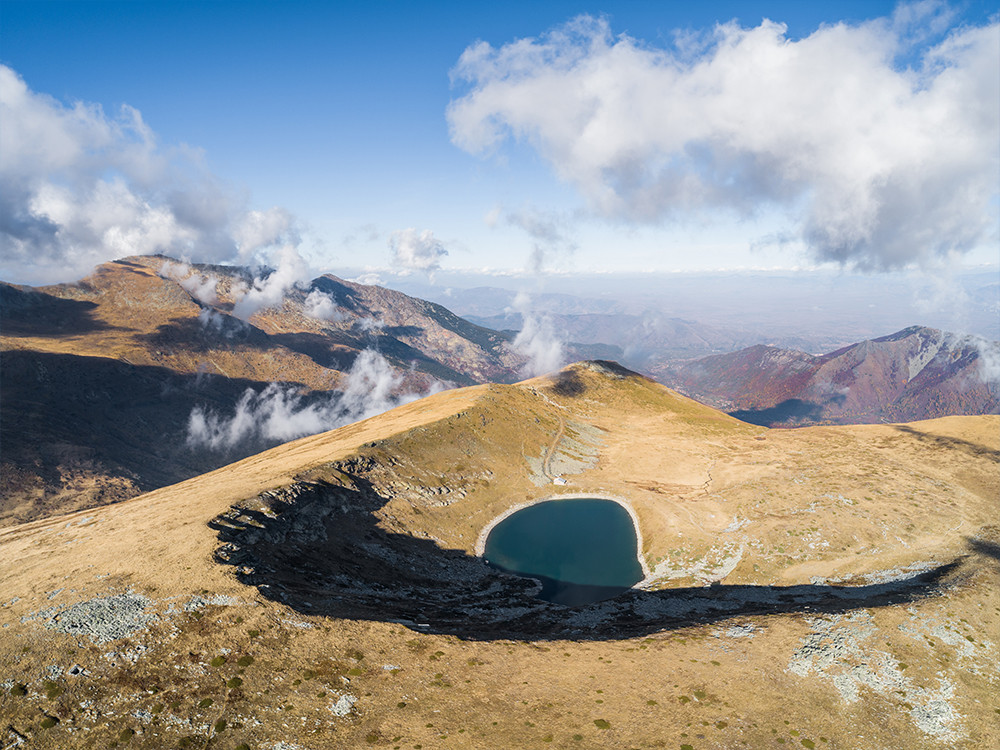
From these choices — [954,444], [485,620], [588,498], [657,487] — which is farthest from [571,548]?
[954,444]

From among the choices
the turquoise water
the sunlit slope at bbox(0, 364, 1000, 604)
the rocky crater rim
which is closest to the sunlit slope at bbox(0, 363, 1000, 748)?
the sunlit slope at bbox(0, 364, 1000, 604)

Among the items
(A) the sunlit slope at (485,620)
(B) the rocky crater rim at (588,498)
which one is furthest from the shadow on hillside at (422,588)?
(B) the rocky crater rim at (588,498)

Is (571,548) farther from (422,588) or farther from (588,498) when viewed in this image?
(422,588)

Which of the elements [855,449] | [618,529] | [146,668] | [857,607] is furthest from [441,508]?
[855,449]

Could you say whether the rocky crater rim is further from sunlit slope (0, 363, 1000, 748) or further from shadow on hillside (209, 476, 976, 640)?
shadow on hillside (209, 476, 976, 640)

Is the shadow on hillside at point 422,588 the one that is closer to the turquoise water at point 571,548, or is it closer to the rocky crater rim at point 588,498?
the turquoise water at point 571,548

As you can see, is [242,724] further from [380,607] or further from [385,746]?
[380,607]
